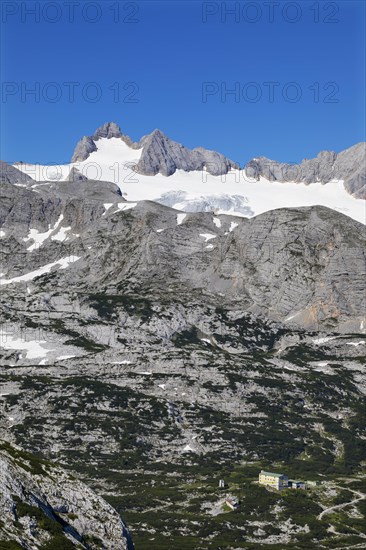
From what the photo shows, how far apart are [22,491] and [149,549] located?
11058cm

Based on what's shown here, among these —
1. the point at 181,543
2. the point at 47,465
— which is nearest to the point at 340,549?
the point at 181,543

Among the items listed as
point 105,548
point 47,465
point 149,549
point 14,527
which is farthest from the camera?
point 149,549

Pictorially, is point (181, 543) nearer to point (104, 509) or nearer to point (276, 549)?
point (276, 549)

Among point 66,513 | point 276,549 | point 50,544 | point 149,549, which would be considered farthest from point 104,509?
point 276,549

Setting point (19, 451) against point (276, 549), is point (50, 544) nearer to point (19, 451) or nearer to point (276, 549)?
point (19, 451)

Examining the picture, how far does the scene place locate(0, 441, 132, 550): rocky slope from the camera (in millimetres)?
81750

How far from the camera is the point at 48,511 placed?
86812 mm

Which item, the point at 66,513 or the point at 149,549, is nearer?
the point at 66,513

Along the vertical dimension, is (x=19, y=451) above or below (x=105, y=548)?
above

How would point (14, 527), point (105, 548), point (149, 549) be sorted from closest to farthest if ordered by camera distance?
1. point (14, 527)
2. point (105, 548)
3. point (149, 549)

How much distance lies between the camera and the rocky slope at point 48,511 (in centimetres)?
8175

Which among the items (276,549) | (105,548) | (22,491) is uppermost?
(22,491)

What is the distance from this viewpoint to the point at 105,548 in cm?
Answer: 8731

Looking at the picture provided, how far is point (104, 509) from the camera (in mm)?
90750
